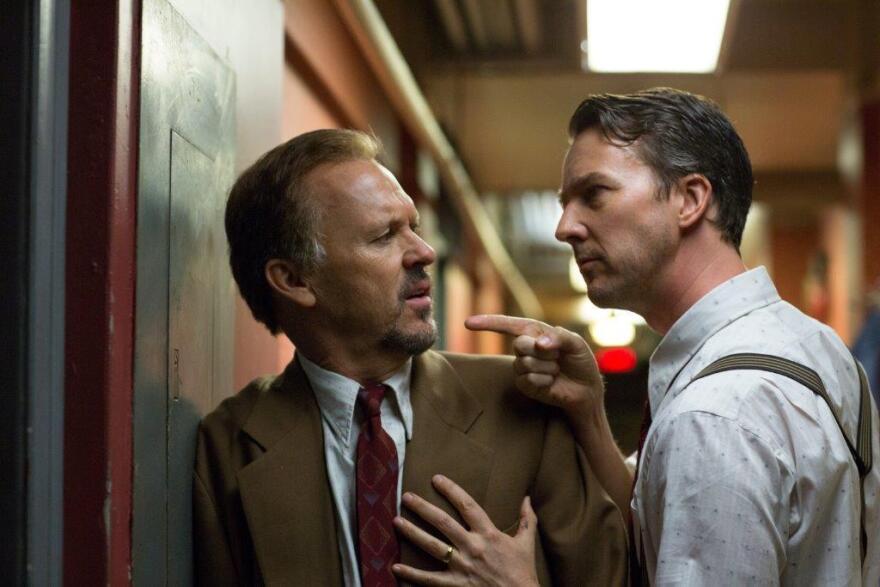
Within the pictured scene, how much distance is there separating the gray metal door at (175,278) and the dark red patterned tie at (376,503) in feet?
1.02

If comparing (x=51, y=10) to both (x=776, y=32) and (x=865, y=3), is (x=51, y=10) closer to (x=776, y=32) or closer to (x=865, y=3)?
(x=865, y=3)

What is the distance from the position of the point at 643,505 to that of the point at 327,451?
2.00 feet

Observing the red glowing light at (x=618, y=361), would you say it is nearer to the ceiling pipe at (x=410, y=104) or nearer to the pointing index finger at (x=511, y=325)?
the ceiling pipe at (x=410, y=104)

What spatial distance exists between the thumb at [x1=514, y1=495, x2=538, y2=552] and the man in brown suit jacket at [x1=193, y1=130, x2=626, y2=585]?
22 millimetres

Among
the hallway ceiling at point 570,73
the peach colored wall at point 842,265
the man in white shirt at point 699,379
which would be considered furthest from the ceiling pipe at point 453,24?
the man in white shirt at point 699,379

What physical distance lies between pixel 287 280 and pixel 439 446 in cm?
43

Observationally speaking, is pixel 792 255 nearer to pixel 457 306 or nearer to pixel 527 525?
pixel 457 306

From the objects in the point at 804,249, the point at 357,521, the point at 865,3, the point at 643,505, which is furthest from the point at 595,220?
the point at 804,249

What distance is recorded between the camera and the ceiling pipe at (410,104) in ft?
12.8

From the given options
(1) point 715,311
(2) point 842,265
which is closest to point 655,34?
(1) point 715,311

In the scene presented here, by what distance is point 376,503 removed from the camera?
2.01m

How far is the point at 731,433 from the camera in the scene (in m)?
1.60

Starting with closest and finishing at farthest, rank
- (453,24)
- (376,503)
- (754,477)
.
Answer: (754,477) < (376,503) < (453,24)

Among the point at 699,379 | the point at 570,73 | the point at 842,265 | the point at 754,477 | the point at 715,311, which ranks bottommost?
the point at 754,477
